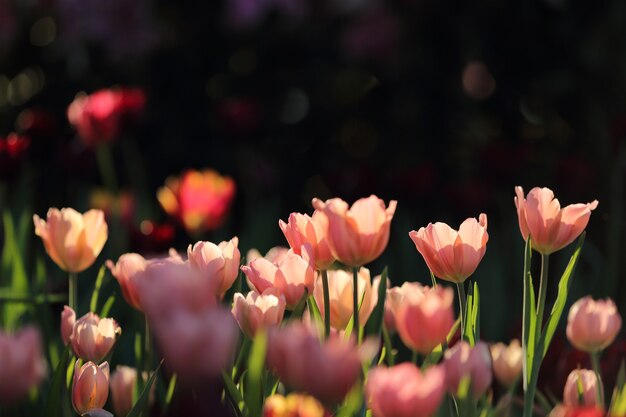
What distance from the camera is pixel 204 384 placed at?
563 mm

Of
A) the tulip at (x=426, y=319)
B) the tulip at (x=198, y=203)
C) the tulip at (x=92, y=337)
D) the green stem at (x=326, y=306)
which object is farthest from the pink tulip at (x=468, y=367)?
the tulip at (x=198, y=203)

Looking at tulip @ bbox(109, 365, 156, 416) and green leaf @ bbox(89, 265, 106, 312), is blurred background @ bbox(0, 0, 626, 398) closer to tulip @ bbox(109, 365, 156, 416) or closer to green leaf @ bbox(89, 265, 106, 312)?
green leaf @ bbox(89, 265, 106, 312)

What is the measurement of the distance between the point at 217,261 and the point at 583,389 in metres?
0.37

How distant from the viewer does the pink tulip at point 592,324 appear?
954mm

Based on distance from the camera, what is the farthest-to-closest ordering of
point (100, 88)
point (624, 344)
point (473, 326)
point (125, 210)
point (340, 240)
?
point (100, 88) < point (125, 210) < point (624, 344) < point (473, 326) < point (340, 240)

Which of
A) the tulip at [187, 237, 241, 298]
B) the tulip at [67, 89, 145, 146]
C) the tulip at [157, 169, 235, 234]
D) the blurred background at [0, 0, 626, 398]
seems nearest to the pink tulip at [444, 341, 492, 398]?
the tulip at [187, 237, 241, 298]

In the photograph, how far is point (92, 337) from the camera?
907 mm

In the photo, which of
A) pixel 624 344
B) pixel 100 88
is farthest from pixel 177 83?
pixel 624 344

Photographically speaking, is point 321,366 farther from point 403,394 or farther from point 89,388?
point 89,388

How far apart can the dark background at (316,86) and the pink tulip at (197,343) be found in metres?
1.90

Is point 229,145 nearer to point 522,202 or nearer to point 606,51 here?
point 606,51

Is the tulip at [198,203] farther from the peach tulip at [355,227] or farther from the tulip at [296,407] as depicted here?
the tulip at [296,407]

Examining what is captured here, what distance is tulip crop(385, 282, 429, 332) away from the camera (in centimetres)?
91

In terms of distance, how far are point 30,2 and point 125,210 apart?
153cm
